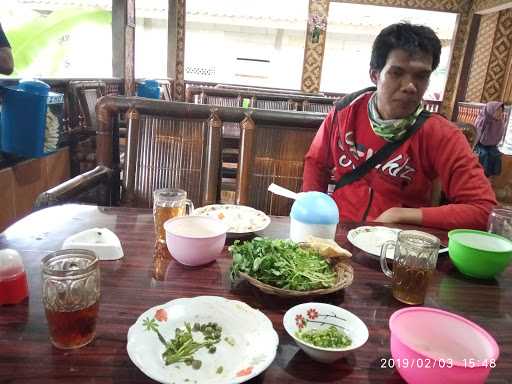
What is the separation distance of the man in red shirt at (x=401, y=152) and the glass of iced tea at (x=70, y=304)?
1118 millimetres

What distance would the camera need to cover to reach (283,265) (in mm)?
864

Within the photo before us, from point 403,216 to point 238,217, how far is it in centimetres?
63

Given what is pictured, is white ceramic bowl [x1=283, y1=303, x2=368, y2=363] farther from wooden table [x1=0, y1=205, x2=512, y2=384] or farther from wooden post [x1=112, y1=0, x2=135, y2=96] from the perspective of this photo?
wooden post [x1=112, y1=0, x2=135, y2=96]

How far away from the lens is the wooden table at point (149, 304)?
60cm

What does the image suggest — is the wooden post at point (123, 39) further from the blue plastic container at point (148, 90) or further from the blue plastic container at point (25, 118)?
the blue plastic container at point (25, 118)

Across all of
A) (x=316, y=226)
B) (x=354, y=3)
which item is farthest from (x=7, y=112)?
(x=354, y=3)

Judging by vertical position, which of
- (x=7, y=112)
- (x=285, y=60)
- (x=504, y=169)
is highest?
(x=285, y=60)

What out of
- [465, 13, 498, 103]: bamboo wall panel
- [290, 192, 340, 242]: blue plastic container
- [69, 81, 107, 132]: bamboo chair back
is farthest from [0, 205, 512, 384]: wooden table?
[465, 13, 498, 103]: bamboo wall panel

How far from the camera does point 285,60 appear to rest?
1136 centimetres

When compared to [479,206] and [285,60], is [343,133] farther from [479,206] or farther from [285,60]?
[285,60]

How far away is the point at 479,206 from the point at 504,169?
521 cm

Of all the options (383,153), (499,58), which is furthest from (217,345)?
(499,58)

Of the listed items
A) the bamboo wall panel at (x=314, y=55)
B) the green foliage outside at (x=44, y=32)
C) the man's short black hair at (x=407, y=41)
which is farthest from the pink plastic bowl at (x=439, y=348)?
the bamboo wall panel at (x=314, y=55)

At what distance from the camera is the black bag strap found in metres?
1.63
